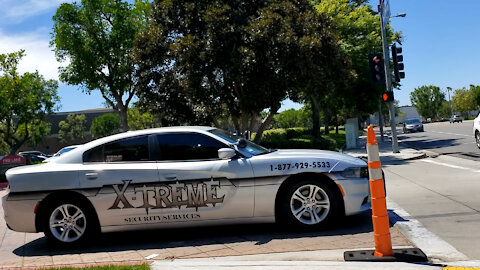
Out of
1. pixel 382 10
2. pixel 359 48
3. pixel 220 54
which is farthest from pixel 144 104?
pixel 359 48

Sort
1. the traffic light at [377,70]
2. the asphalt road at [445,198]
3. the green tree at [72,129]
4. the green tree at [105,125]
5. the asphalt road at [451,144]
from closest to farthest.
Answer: the asphalt road at [445,198], the traffic light at [377,70], the asphalt road at [451,144], the green tree at [105,125], the green tree at [72,129]

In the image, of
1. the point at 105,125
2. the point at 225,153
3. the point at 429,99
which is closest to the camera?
the point at 225,153

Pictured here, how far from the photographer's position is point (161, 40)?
20469 mm

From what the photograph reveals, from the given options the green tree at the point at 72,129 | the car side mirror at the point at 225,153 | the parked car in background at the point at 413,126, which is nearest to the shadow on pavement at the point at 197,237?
the car side mirror at the point at 225,153

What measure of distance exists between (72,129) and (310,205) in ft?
233

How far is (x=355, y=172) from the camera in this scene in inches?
232

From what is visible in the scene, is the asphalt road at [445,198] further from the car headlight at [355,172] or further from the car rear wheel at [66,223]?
the car rear wheel at [66,223]

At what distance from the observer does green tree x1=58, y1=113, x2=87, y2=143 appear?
2790 inches

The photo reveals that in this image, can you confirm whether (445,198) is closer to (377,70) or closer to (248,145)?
(248,145)

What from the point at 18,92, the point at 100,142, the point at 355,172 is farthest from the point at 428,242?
the point at 18,92


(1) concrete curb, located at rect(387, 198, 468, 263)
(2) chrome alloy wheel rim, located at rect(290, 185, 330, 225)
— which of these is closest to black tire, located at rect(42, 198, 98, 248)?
(2) chrome alloy wheel rim, located at rect(290, 185, 330, 225)

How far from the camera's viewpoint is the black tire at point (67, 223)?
597cm

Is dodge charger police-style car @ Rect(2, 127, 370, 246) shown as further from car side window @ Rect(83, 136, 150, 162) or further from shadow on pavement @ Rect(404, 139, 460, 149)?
shadow on pavement @ Rect(404, 139, 460, 149)

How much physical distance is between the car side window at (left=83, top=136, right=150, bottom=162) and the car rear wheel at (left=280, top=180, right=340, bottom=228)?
2.00 m
